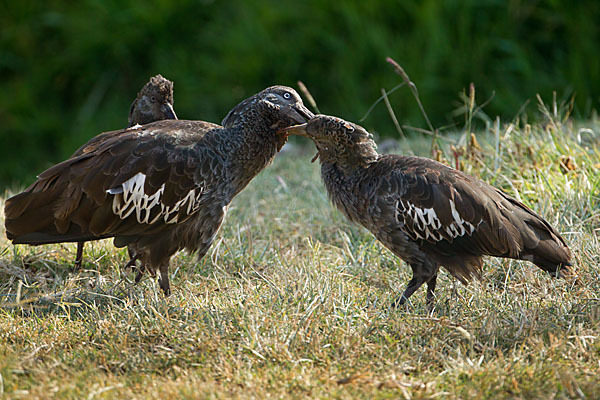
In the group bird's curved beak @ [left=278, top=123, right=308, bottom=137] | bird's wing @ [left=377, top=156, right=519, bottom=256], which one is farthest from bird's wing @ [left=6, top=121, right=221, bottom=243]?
bird's wing @ [left=377, top=156, right=519, bottom=256]

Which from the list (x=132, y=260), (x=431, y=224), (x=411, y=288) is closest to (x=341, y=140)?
(x=431, y=224)

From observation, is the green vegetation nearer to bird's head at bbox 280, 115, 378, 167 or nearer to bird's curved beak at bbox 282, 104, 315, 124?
bird's curved beak at bbox 282, 104, 315, 124

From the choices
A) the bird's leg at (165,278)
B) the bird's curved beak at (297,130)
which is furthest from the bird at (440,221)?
the bird's leg at (165,278)

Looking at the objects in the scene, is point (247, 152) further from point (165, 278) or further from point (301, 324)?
point (301, 324)

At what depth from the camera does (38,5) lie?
9719 millimetres

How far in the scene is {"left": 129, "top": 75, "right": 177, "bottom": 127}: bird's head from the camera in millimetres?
4781

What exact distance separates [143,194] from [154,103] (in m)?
1.18

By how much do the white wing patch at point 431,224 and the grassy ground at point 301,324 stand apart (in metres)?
0.30

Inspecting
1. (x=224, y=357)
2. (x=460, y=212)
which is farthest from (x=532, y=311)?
(x=224, y=357)

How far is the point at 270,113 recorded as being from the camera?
418 centimetres

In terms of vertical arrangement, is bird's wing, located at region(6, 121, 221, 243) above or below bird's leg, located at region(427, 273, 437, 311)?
above

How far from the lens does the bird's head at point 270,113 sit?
4.16 meters

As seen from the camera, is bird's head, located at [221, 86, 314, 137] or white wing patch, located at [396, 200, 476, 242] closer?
white wing patch, located at [396, 200, 476, 242]

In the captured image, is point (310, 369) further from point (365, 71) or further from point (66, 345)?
point (365, 71)
